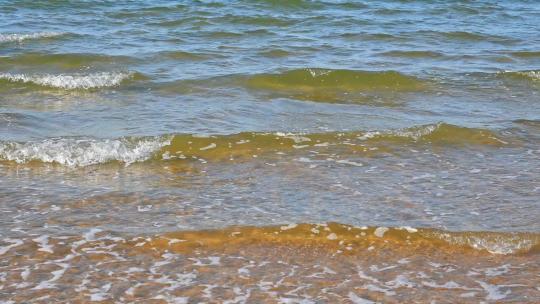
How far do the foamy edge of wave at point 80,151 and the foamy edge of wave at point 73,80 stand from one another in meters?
3.24

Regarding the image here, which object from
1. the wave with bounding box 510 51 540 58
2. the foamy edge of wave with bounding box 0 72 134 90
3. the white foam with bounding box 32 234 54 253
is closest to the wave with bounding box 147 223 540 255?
the white foam with bounding box 32 234 54 253

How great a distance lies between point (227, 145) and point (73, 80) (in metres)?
4.02

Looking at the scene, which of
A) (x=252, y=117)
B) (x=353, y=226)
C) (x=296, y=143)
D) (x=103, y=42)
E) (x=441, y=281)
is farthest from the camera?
(x=103, y=42)

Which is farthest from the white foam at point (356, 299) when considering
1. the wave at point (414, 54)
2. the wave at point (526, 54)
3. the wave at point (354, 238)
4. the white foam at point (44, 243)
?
the wave at point (526, 54)

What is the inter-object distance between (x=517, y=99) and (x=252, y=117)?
3.79m

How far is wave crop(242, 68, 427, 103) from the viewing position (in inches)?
430

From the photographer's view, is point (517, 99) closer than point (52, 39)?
Yes

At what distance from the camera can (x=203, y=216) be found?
600 centimetres

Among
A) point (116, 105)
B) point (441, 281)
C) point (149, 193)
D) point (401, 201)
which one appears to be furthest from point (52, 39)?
point (441, 281)

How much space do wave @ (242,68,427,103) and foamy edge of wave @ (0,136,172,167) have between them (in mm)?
3352

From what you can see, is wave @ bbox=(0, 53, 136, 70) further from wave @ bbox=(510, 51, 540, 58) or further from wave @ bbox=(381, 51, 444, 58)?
wave @ bbox=(510, 51, 540, 58)

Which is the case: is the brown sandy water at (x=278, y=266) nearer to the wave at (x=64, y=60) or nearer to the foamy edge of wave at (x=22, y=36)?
the wave at (x=64, y=60)

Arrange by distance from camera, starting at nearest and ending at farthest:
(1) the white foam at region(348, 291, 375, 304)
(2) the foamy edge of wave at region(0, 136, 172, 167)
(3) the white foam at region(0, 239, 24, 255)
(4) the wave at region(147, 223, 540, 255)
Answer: (1) the white foam at region(348, 291, 375, 304) < (3) the white foam at region(0, 239, 24, 255) < (4) the wave at region(147, 223, 540, 255) < (2) the foamy edge of wave at region(0, 136, 172, 167)

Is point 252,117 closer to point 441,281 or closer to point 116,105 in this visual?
point 116,105
